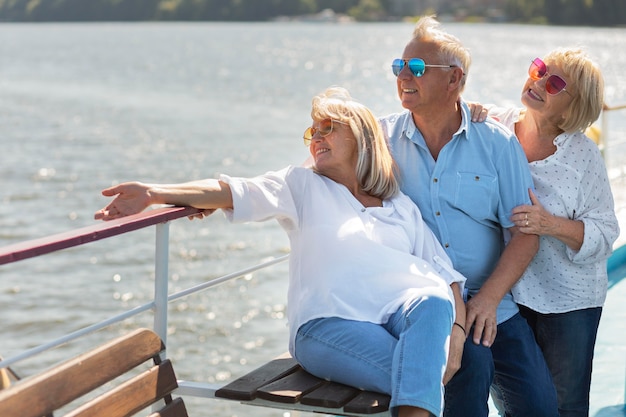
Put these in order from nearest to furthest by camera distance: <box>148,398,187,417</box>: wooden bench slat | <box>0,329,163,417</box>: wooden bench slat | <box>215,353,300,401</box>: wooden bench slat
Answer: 1. <box>0,329,163,417</box>: wooden bench slat
2. <box>148,398,187,417</box>: wooden bench slat
3. <box>215,353,300,401</box>: wooden bench slat

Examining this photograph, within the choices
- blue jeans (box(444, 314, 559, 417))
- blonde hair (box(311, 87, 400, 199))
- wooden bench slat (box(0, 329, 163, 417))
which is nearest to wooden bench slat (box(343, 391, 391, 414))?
→ blue jeans (box(444, 314, 559, 417))

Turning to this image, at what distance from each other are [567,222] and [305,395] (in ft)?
3.18

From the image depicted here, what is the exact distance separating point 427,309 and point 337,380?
0.92 ft

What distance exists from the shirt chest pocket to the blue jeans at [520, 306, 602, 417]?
33 cm

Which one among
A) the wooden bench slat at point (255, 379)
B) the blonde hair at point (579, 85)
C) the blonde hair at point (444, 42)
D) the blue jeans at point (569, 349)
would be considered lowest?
the blue jeans at point (569, 349)

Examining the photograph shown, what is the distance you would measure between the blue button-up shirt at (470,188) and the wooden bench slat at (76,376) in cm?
96

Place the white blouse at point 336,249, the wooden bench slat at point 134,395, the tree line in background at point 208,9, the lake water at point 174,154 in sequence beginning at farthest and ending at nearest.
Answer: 1. the tree line in background at point 208,9
2. the lake water at point 174,154
3. the white blouse at point 336,249
4. the wooden bench slat at point 134,395

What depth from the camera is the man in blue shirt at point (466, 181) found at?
8.86ft

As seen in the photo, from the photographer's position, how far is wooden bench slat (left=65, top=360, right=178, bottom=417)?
1934 mm

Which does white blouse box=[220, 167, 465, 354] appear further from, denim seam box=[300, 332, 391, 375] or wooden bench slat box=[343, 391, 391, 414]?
wooden bench slat box=[343, 391, 391, 414]

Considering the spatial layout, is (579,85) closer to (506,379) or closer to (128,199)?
(506,379)

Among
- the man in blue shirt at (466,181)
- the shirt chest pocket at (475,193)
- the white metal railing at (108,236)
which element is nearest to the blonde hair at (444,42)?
the man in blue shirt at (466,181)

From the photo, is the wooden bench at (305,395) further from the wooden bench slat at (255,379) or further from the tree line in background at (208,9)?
the tree line in background at (208,9)

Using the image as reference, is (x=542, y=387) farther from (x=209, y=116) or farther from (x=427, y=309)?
(x=209, y=116)
